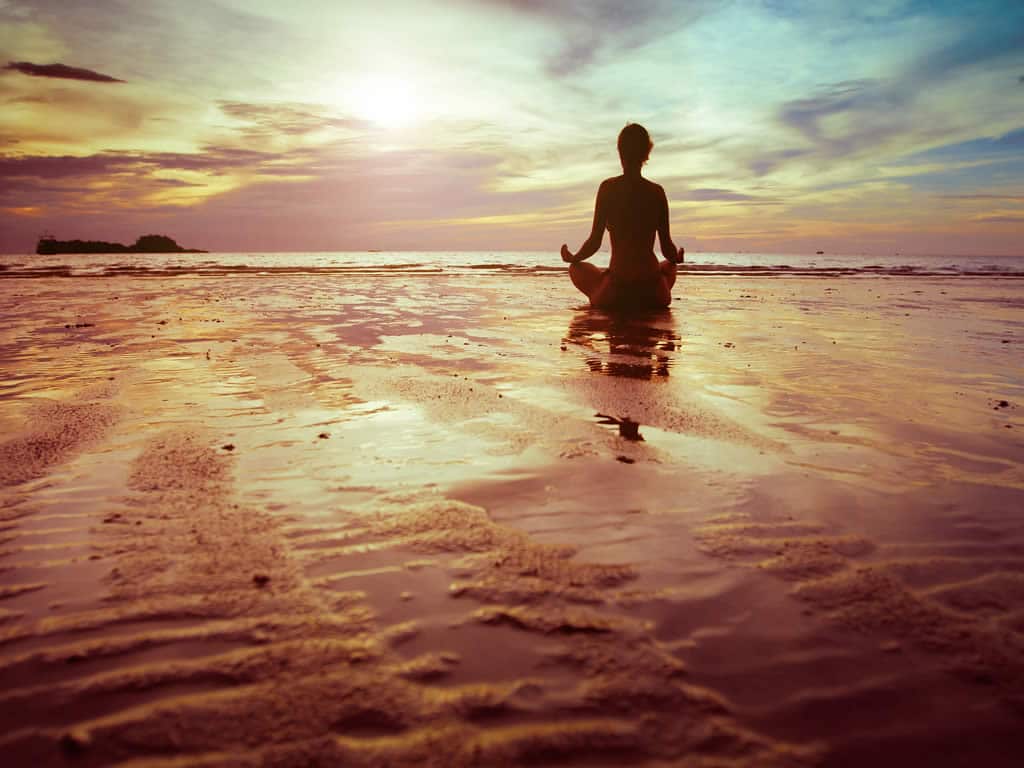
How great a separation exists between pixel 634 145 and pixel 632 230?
1142 millimetres

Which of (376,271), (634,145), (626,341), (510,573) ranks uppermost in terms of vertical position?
(634,145)

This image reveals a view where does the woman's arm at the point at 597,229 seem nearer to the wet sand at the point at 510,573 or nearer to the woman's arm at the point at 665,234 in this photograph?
the woman's arm at the point at 665,234

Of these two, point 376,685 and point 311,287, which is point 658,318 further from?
point 311,287

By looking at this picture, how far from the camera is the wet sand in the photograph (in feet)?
4.14

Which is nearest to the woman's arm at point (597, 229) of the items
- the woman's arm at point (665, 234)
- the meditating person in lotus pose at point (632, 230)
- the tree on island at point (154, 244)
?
Answer: the meditating person in lotus pose at point (632, 230)

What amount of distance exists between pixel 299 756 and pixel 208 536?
1.14 meters

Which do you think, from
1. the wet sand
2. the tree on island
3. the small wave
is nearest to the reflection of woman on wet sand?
the wet sand

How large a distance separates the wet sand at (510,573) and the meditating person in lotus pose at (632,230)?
4.47 m

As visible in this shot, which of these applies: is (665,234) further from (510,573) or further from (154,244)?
(154,244)

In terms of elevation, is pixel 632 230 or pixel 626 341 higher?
pixel 632 230

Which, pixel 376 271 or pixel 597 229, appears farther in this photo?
pixel 376 271

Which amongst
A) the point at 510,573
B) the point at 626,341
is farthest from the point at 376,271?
the point at 510,573

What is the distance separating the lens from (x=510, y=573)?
6.04ft

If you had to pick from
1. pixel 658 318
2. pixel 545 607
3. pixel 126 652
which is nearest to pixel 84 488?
pixel 126 652
